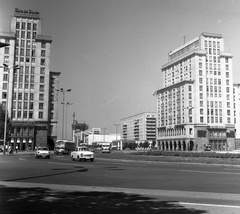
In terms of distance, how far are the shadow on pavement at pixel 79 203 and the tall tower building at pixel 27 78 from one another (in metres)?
82.0

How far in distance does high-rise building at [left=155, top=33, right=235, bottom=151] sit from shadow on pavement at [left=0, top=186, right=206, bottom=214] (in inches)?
3683

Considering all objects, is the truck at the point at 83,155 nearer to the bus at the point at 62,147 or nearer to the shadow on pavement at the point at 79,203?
the shadow on pavement at the point at 79,203

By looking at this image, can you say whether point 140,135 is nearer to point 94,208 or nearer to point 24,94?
point 24,94

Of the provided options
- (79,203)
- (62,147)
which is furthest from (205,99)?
(79,203)

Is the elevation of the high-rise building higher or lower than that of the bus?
higher

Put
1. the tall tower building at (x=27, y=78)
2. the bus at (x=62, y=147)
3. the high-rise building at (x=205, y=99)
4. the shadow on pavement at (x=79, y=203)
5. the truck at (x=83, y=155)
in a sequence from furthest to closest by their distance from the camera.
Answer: the high-rise building at (x=205, y=99) → the tall tower building at (x=27, y=78) → the bus at (x=62, y=147) → the truck at (x=83, y=155) → the shadow on pavement at (x=79, y=203)

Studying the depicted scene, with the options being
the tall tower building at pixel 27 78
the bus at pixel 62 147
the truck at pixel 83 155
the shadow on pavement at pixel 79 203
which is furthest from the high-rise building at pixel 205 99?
the shadow on pavement at pixel 79 203

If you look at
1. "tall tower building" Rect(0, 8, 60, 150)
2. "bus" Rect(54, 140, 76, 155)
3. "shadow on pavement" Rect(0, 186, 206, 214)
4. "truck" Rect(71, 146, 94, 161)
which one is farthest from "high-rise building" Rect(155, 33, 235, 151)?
"shadow on pavement" Rect(0, 186, 206, 214)

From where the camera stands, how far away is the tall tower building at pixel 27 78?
88875mm

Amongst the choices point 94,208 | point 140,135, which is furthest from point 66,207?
point 140,135

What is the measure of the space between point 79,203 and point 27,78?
88.0 m

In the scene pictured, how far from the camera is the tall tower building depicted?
88875 mm

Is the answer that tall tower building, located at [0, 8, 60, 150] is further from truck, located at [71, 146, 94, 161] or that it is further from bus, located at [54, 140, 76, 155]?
truck, located at [71, 146, 94, 161]

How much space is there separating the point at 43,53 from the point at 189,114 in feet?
169
